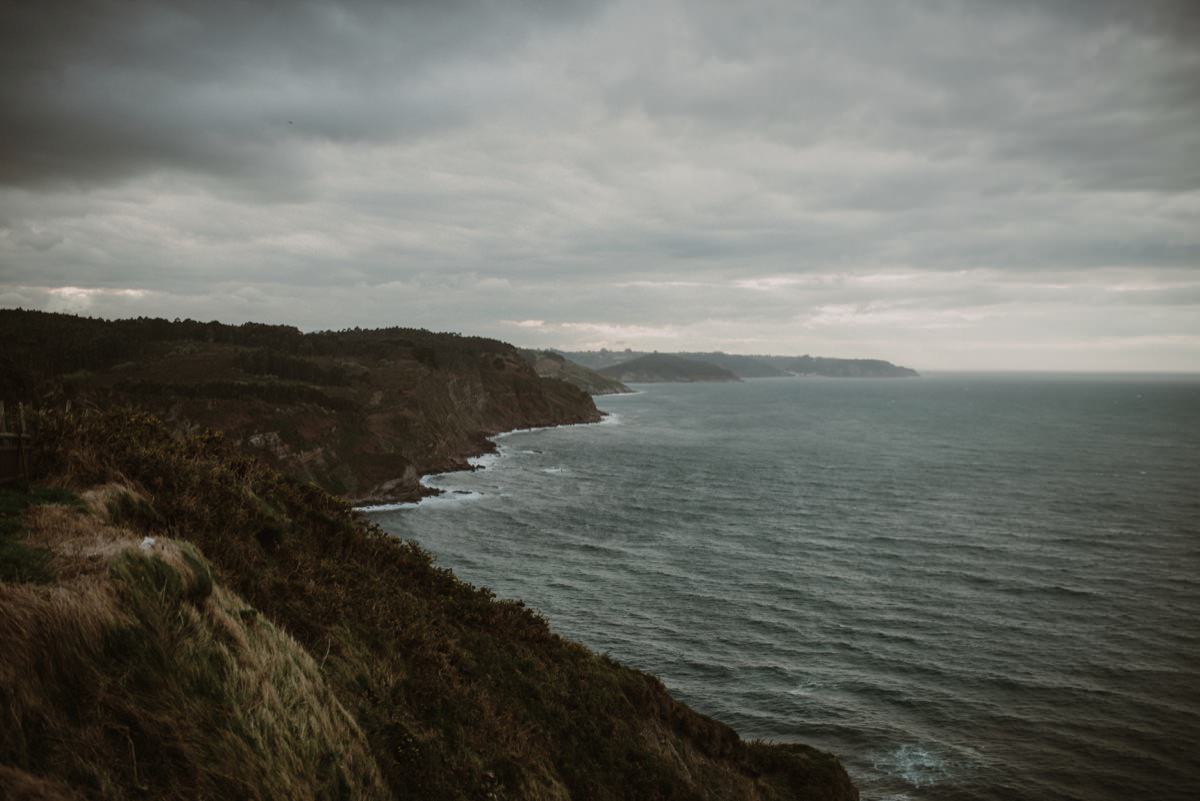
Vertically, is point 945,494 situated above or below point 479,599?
below

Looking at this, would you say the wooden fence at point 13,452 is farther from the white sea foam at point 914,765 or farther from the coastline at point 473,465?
the white sea foam at point 914,765

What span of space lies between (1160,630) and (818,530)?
2961 cm

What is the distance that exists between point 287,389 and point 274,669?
310 feet

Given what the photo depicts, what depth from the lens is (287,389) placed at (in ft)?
314

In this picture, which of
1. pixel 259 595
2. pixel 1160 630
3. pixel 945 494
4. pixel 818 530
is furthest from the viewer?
pixel 945 494

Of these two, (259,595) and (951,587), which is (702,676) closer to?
(951,587)

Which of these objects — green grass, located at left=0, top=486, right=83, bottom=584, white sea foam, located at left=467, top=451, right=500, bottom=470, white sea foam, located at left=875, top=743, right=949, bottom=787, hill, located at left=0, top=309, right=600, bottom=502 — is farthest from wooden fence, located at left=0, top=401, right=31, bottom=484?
white sea foam, located at left=467, top=451, right=500, bottom=470

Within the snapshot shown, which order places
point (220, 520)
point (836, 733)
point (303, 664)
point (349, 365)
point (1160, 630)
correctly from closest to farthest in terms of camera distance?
point (303, 664)
point (220, 520)
point (836, 733)
point (1160, 630)
point (349, 365)

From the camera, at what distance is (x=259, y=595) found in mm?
14109

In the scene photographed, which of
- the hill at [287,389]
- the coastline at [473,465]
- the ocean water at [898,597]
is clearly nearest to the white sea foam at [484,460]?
the coastline at [473,465]

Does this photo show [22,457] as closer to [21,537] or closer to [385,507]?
[21,537]

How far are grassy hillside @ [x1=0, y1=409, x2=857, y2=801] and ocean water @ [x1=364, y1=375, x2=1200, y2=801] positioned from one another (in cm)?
937

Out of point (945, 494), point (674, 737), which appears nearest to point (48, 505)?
point (674, 737)

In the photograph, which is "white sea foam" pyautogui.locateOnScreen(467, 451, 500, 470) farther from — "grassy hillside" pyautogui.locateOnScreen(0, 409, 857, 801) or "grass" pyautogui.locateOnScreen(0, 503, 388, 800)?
"grass" pyautogui.locateOnScreen(0, 503, 388, 800)
